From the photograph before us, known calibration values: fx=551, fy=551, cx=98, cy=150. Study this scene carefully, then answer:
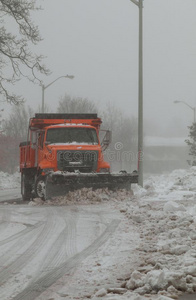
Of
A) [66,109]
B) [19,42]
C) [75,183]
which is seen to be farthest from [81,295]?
[66,109]

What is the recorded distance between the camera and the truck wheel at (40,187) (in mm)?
17231

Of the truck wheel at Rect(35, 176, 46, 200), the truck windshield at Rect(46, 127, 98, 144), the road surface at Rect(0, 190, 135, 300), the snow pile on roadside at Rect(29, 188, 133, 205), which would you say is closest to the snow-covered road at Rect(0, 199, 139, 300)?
the road surface at Rect(0, 190, 135, 300)

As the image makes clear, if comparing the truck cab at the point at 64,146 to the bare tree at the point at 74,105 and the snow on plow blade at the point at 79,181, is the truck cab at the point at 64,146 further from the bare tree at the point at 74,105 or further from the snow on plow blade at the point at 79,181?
the bare tree at the point at 74,105

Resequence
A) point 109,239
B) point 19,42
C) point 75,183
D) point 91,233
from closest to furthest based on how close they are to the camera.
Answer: point 109,239 → point 91,233 → point 75,183 → point 19,42

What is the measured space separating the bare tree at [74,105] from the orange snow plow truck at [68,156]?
133ft

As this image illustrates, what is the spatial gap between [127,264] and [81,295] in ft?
5.36

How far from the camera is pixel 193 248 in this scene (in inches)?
285

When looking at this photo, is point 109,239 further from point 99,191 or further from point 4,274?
point 99,191

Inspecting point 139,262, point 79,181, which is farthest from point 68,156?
point 139,262

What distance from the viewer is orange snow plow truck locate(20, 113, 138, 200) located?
54.3 ft

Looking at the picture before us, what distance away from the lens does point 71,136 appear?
713 inches

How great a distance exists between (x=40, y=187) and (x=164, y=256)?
1102cm

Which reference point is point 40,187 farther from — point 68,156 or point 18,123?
point 18,123

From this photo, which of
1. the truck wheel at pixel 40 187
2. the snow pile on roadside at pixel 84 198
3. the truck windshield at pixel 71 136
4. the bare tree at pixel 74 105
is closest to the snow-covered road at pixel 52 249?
the snow pile on roadside at pixel 84 198
